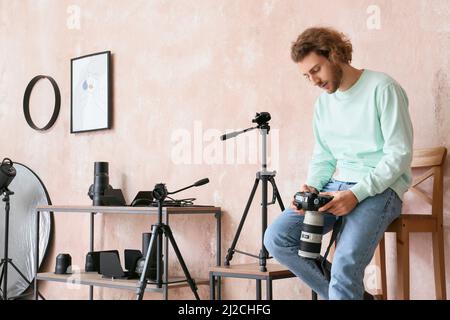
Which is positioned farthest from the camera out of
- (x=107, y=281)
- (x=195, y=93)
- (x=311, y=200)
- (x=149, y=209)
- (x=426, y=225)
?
(x=195, y=93)

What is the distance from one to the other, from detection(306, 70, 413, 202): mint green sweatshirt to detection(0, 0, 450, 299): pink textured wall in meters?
0.59

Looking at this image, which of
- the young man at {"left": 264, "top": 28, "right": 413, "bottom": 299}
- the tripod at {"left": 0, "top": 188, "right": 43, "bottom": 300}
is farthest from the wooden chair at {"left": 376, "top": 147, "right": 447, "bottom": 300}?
the tripod at {"left": 0, "top": 188, "right": 43, "bottom": 300}

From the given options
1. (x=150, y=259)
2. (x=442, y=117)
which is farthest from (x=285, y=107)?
(x=150, y=259)

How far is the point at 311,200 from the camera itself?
2.27m

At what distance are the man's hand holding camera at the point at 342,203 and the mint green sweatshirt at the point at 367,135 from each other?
20mm

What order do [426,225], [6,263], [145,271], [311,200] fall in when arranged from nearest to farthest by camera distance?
1. [311,200]
2. [426,225]
3. [145,271]
4. [6,263]

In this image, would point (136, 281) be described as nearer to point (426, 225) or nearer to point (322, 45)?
point (426, 225)

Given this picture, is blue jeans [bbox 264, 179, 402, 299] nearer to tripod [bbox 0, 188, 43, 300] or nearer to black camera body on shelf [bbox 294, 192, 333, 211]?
black camera body on shelf [bbox 294, 192, 333, 211]

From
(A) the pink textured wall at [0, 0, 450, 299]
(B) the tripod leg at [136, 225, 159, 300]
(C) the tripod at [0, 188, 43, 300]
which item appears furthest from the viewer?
(C) the tripod at [0, 188, 43, 300]

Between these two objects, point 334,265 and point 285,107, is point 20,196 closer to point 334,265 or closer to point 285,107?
point 285,107

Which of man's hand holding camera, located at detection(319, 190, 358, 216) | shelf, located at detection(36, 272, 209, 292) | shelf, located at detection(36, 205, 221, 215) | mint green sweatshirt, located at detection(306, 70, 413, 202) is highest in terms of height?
mint green sweatshirt, located at detection(306, 70, 413, 202)

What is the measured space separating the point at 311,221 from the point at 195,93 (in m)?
1.68

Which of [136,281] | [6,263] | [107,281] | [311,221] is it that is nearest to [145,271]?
[136,281]

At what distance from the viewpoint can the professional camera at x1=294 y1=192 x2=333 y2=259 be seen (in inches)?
88.7
